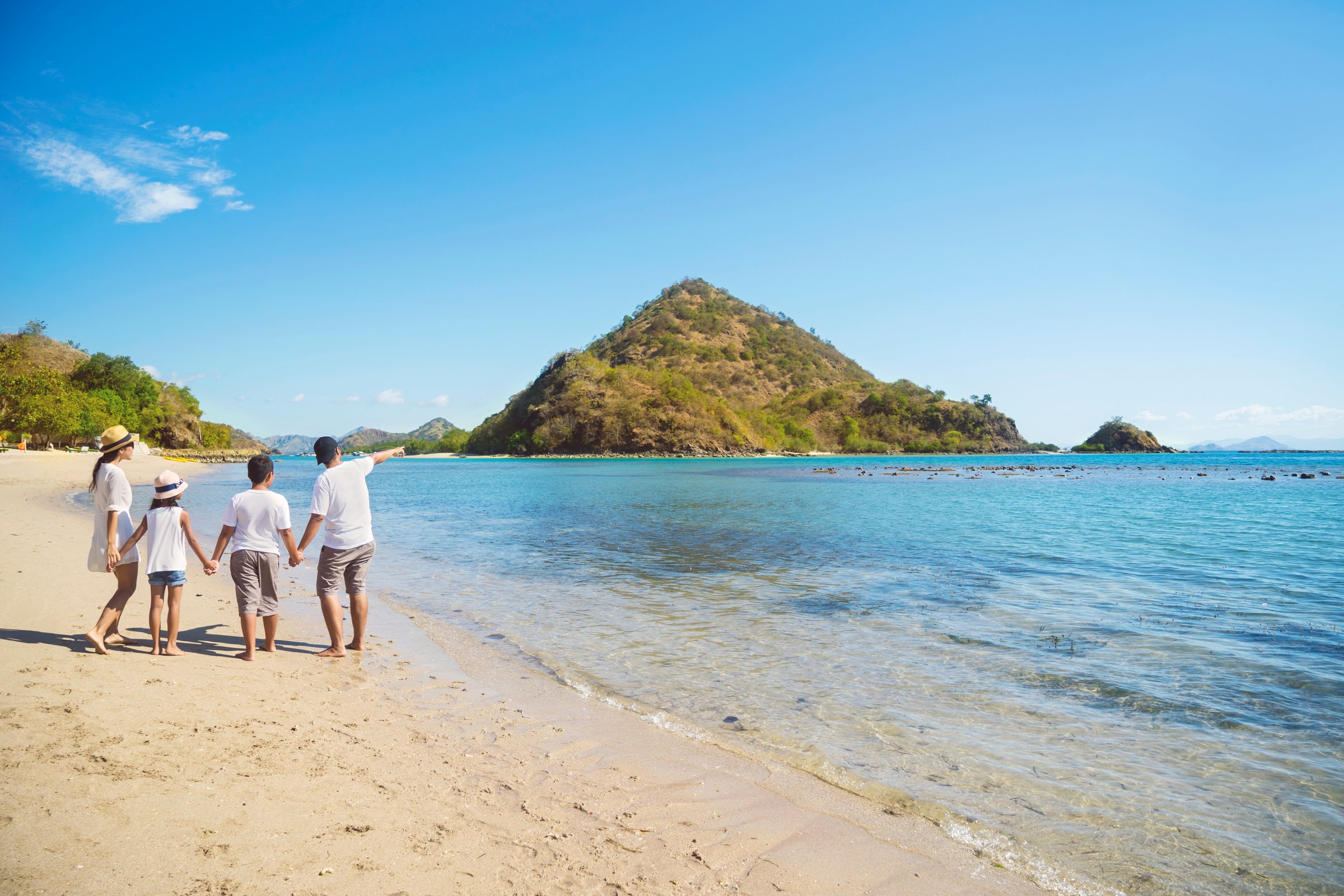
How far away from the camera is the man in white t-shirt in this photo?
789 centimetres

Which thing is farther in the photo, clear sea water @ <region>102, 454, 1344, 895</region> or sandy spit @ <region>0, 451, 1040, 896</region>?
clear sea water @ <region>102, 454, 1344, 895</region>

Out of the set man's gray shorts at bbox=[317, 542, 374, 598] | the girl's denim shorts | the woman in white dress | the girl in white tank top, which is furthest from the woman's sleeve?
man's gray shorts at bbox=[317, 542, 374, 598]

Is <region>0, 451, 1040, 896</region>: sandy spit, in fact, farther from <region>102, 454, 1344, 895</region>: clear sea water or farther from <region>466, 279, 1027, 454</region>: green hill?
<region>466, 279, 1027, 454</region>: green hill

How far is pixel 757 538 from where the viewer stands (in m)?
20.4

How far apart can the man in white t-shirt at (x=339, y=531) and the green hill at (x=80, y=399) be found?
77625 mm

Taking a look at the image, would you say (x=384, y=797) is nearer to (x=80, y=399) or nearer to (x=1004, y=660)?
(x=1004, y=660)

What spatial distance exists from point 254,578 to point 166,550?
934mm

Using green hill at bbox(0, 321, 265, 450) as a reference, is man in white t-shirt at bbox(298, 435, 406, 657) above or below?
below

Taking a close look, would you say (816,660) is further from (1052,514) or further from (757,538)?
(1052,514)

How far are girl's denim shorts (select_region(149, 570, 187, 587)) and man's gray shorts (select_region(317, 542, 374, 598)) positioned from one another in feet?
4.55

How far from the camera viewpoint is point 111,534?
23.7 ft

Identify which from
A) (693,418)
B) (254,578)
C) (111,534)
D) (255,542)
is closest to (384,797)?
(254,578)

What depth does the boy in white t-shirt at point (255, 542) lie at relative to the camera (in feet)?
24.5

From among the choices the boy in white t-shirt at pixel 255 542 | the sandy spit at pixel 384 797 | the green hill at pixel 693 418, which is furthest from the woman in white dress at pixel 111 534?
the green hill at pixel 693 418
